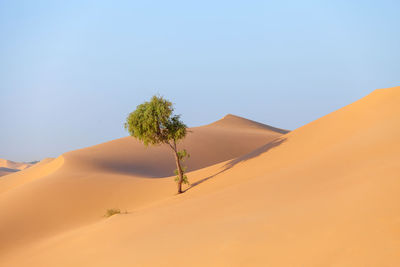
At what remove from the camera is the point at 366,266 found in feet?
16.6

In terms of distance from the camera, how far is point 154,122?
1970cm

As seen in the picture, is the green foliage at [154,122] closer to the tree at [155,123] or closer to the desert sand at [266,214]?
the tree at [155,123]

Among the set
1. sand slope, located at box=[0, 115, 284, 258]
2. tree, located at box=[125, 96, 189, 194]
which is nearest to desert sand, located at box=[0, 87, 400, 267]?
sand slope, located at box=[0, 115, 284, 258]

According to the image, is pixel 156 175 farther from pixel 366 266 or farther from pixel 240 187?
pixel 366 266

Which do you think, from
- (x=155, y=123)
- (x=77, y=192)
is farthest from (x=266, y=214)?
(x=77, y=192)

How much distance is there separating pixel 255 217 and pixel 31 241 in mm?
13794

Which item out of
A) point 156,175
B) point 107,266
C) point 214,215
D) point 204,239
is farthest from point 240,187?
point 156,175

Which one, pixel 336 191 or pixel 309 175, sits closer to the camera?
pixel 336 191

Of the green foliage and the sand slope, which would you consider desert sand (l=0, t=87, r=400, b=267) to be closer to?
the sand slope

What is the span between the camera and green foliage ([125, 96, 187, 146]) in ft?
64.8

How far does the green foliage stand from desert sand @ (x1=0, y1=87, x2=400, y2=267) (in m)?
3.43

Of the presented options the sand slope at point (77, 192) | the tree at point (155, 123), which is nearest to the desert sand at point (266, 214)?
the sand slope at point (77, 192)

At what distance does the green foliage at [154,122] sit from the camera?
19.8m

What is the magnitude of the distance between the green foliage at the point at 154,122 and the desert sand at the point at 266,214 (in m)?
3.43
